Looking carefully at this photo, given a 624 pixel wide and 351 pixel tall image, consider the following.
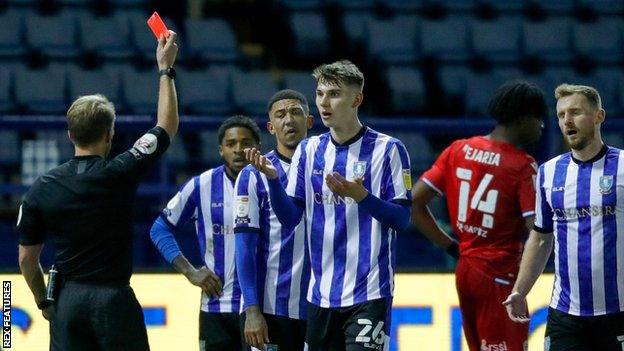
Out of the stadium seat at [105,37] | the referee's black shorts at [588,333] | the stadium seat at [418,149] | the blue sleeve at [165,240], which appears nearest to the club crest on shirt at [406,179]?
the referee's black shorts at [588,333]

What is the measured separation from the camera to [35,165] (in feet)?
37.5

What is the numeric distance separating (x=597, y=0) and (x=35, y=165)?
7.85m

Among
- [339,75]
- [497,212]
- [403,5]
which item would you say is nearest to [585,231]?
[497,212]

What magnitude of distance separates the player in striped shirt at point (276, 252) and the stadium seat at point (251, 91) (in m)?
6.13

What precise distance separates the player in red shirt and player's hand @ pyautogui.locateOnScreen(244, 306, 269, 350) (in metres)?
1.26

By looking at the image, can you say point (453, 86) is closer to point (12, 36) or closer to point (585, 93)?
point (12, 36)

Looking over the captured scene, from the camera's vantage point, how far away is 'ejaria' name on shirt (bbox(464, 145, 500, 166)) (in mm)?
7523

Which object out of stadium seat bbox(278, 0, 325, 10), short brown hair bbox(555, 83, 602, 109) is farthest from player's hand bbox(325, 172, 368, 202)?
stadium seat bbox(278, 0, 325, 10)

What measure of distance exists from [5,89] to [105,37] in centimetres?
147

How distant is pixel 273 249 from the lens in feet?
24.4

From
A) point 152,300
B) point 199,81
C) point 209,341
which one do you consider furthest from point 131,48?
point 209,341

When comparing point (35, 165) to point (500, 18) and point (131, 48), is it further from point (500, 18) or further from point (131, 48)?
point (500, 18)

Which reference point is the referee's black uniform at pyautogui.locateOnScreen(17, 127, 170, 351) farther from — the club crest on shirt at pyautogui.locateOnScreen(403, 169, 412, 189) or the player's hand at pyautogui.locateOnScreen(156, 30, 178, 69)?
the club crest on shirt at pyautogui.locateOnScreen(403, 169, 412, 189)

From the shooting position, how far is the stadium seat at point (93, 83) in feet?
43.9
